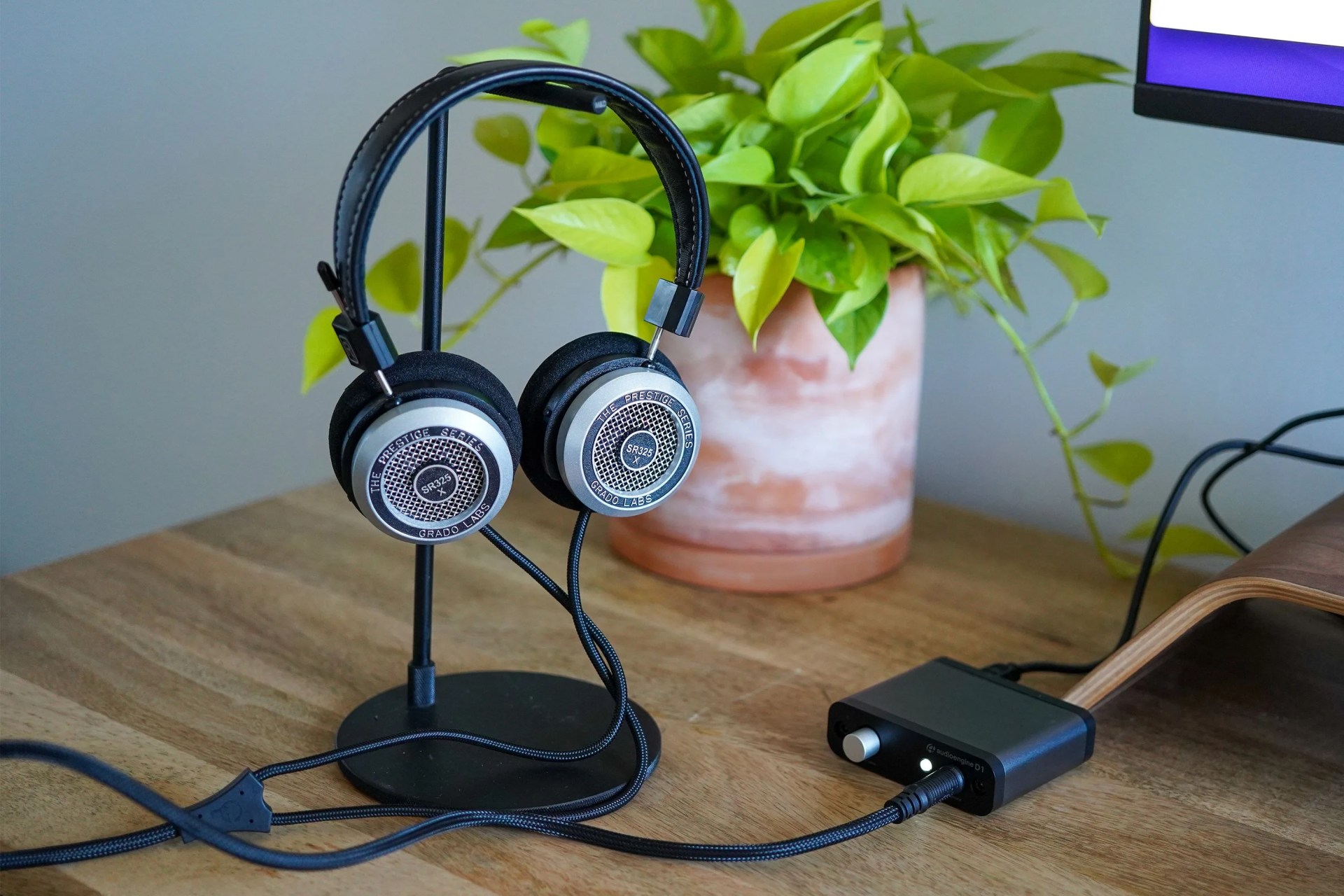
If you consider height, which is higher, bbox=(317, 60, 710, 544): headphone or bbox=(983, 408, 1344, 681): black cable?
bbox=(317, 60, 710, 544): headphone

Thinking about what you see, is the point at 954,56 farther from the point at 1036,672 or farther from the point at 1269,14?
the point at 1036,672

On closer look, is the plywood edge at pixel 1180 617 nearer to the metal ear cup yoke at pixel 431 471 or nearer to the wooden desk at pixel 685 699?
the wooden desk at pixel 685 699

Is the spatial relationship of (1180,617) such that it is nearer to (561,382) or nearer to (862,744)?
(862,744)

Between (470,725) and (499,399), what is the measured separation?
0.18 metres

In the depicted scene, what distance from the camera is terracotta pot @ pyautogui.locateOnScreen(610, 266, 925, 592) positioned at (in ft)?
2.46

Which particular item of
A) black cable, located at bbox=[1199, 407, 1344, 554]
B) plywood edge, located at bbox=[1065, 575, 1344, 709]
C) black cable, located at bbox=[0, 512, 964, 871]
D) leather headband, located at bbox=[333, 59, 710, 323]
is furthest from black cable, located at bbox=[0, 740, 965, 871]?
black cable, located at bbox=[1199, 407, 1344, 554]

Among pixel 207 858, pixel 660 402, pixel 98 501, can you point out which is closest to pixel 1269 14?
pixel 660 402

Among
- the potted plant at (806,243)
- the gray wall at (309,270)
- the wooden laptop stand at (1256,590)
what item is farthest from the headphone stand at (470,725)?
the gray wall at (309,270)

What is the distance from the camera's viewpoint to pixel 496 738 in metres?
0.58

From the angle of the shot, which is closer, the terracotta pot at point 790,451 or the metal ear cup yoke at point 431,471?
the metal ear cup yoke at point 431,471

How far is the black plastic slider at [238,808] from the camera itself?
1.64ft

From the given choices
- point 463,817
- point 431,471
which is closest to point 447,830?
point 463,817

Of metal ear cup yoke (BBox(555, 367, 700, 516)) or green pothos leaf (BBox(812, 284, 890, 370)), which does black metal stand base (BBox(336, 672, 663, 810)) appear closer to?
metal ear cup yoke (BBox(555, 367, 700, 516))

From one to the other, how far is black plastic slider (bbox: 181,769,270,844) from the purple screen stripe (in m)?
0.56
